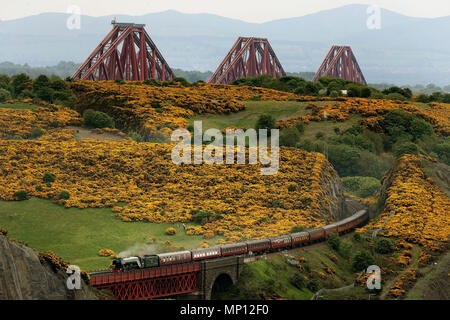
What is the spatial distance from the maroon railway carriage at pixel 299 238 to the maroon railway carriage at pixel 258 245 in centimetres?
465

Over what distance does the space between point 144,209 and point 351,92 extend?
315ft

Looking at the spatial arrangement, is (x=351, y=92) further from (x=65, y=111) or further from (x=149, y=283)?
(x=149, y=283)

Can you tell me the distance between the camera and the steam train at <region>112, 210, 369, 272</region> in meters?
52.7

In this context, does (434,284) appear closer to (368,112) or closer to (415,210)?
(415,210)

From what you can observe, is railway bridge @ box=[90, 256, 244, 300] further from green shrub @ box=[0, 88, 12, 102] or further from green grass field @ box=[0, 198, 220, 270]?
green shrub @ box=[0, 88, 12, 102]

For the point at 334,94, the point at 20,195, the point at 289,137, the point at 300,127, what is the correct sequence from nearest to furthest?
the point at 20,195
the point at 289,137
the point at 300,127
the point at 334,94

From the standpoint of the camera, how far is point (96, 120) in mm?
117188

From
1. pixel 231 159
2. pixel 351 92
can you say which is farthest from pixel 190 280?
pixel 351 92

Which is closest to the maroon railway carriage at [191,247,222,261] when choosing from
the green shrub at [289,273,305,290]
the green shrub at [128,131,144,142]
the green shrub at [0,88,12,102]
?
the green shrub at [289,273,305,290]

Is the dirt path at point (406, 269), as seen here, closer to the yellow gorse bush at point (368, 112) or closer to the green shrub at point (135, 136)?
the green shrub at point (135, 136)

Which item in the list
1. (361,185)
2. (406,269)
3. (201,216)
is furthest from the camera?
(361,185)

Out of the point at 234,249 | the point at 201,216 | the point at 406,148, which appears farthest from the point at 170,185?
the point at 406,148

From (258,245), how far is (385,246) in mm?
17013
